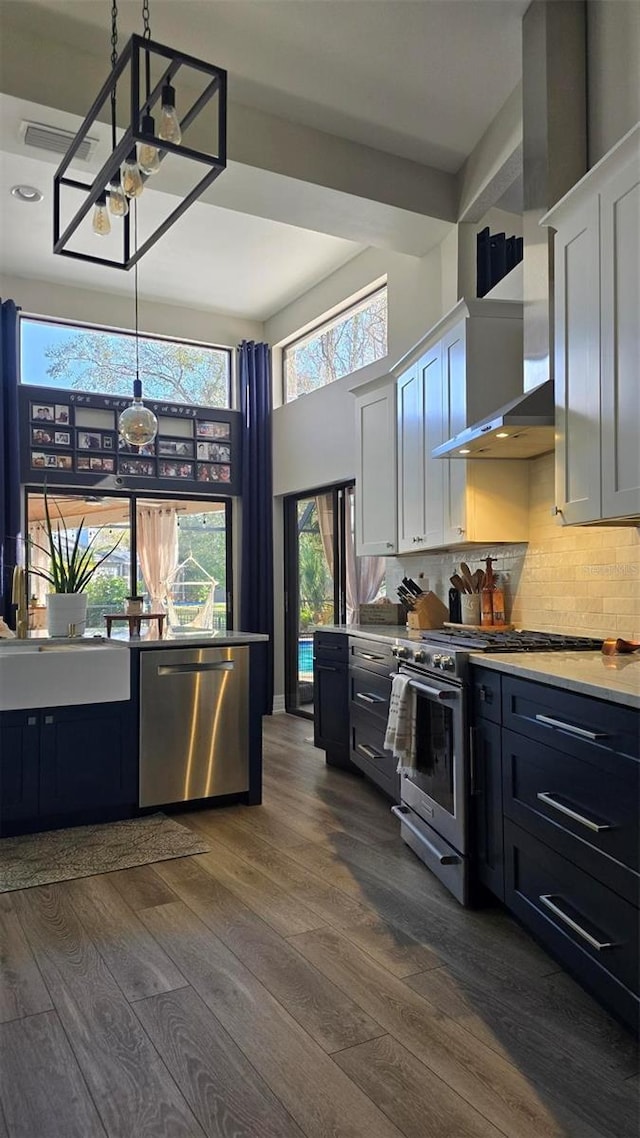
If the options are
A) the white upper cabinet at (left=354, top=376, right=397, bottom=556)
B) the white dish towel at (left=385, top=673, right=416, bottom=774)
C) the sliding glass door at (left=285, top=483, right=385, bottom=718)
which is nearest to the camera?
the white dish towel at (left=385, top=673, right=416, bottom=774)

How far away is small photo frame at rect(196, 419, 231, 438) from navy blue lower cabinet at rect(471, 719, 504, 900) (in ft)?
16.2

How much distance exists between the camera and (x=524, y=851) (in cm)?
227

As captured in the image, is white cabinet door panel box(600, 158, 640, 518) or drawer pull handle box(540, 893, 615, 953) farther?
white cabinet door panel box(600, 158, 640, 518)

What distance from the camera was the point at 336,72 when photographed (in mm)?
3566

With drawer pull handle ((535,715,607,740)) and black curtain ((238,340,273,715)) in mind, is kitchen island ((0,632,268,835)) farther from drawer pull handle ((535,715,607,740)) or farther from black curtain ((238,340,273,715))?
black curtain ((238,340,273,715))

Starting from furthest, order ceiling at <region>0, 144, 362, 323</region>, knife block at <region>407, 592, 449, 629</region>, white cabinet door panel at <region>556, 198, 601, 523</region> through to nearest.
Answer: ceiling at <region>0, 144, 362, 323</region>
knife block at <region>407, 592, 449, 629</region>
white cabinet door panel at <region>556, 198, 601, 523</region>

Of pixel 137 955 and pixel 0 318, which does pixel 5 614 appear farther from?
pixel 137 955

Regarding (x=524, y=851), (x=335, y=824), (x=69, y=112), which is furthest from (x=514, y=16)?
(x=335, y=824)

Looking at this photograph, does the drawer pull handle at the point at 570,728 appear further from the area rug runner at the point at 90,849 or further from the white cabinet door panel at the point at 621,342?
the area rug runner at the point at 90,849

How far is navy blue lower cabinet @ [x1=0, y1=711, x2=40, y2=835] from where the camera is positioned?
333 centimetres

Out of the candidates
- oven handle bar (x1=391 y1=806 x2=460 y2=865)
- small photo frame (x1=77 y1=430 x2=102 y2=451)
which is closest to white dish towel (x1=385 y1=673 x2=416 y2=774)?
oven handle bar (x1=391 y1=806 x2=460 y2=865)

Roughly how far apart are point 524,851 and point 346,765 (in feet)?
7.81

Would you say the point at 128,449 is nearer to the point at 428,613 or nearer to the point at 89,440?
the point at 89,440

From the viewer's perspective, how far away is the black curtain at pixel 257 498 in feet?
22.6
